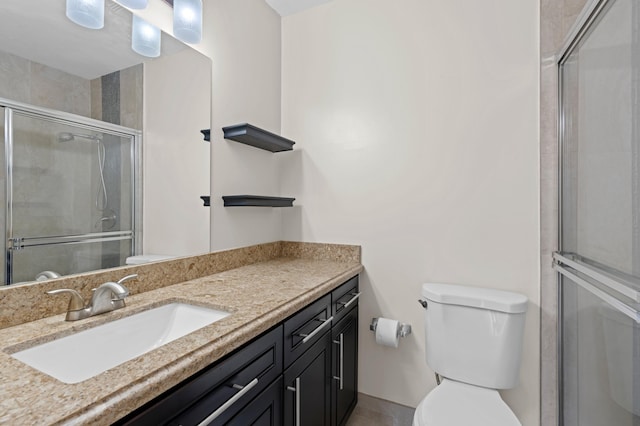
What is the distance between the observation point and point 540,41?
1.55 m

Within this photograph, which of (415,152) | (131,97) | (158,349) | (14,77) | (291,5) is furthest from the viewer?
(291,5)

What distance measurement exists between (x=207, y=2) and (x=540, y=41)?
5.61ft

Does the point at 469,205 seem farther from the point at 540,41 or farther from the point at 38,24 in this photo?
the point at 38,24

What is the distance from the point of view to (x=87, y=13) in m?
1.12

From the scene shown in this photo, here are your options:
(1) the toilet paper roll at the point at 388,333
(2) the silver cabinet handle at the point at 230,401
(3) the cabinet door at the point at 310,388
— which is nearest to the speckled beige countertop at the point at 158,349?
(2) the silver cabinet handle at the point at 230,401

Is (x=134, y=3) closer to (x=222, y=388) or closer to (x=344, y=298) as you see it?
(x=222, y=388)

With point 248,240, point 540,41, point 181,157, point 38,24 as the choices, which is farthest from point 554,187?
point 38,24

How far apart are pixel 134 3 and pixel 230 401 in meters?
1.50

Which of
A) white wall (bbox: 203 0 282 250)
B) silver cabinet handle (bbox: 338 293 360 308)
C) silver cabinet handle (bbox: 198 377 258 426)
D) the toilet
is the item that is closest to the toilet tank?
the toilet

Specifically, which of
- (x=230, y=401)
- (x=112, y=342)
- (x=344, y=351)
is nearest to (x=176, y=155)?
(x=112, y=342)

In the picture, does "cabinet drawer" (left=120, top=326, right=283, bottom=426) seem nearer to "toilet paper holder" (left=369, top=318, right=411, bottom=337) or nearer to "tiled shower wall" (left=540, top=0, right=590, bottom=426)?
"toilet paper holder" (left=369, top=318, right=411, bottom=337)

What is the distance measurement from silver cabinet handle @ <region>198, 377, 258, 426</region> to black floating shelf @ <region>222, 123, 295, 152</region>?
1.21 metres

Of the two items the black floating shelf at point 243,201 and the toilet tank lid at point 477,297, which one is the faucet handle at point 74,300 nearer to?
the black floating shelf at point 243,201

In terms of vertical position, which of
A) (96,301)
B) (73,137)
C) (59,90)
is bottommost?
(96,301)
